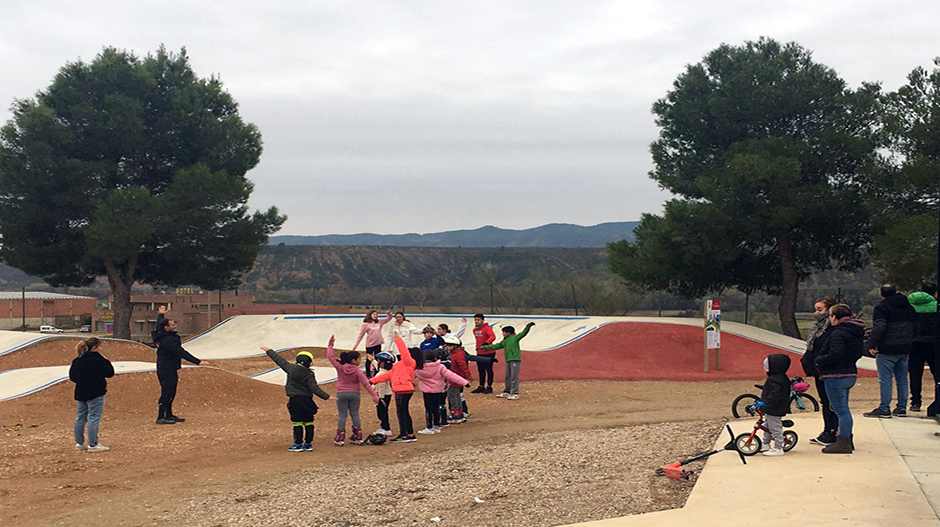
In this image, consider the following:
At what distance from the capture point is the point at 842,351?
7895 millimetres

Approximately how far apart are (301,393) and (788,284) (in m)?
24.2

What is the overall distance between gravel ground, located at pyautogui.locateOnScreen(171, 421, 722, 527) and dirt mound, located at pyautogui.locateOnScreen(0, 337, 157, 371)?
15.6 meters

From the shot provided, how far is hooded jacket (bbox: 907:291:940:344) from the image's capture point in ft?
35.8

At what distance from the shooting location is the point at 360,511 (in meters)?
7.26

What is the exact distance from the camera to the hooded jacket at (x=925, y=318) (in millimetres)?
10898

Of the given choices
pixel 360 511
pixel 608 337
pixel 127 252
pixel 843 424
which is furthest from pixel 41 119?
pixel 843 424

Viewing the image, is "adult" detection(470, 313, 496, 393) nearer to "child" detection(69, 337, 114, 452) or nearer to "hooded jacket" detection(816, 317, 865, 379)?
"child" detection(69, 337, 114, 452)

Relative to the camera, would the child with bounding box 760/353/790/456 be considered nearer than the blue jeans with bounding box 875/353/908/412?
Yes

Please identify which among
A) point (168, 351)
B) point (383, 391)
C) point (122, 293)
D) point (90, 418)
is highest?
point (122, 293)

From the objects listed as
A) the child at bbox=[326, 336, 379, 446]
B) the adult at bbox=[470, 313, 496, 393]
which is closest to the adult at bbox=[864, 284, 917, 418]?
the child at bbox=[326, 336, 379, 446]

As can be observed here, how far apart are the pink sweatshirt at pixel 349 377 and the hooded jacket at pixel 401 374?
0.67 feet

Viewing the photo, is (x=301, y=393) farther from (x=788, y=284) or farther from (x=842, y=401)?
(x=788, y=284)

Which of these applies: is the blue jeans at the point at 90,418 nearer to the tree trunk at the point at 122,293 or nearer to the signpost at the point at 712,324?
the signpost at the point at 712,324

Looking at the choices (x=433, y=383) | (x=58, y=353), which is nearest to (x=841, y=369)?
(x=433, y=383)
